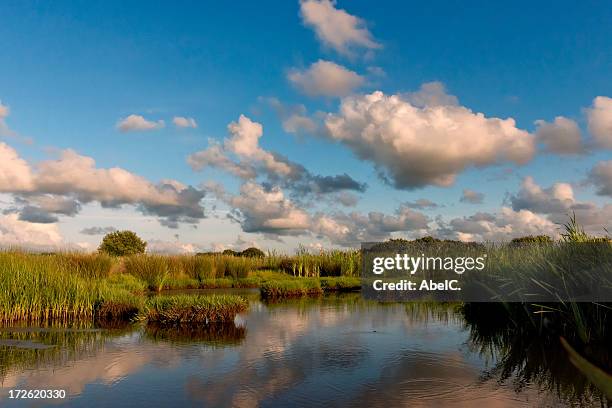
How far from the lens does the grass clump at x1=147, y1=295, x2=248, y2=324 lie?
1306 cm

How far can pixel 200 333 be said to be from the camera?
11734 millimetres

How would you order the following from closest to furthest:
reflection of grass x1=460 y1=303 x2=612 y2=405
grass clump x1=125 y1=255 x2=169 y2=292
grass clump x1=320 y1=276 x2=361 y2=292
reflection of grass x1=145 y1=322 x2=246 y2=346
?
reflection of grass x1=460 y1=303 x2=612 y2=405
reflection of grass x1=145 y1=322 x2=246 y2=346
grass clump x1=125 y1=255 x2=169 y2=292
grass clump x1=320 y1=276 x2=361 y2=292

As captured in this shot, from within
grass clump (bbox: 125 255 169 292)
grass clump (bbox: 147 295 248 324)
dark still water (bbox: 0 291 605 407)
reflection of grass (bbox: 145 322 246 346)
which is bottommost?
dark still water (bbox: 0 291 605 407)

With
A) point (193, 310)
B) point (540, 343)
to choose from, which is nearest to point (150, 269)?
point (193, 310)

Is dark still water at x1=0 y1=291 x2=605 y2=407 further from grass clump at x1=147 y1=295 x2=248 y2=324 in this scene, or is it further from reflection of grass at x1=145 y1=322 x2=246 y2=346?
grass clump at x1=147 y1=295 x2=248 y2=324

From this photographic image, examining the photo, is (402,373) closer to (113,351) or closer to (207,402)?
(207,402)

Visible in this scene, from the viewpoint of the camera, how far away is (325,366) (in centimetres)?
861

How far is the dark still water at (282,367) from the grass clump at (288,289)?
7.91m

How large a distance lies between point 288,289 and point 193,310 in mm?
8576

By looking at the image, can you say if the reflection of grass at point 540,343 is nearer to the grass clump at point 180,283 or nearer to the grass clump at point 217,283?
the grass clump at point 217,283

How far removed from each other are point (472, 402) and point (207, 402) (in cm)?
350

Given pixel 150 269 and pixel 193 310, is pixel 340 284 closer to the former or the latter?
pixel 150 269

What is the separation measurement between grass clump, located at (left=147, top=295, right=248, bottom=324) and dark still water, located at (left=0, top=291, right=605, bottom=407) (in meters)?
0.67

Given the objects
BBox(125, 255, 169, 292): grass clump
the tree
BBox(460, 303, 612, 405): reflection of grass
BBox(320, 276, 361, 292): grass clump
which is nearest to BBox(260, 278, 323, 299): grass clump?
BBox(320, 276, 361, 292): grass clump
